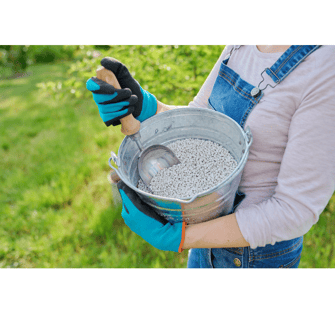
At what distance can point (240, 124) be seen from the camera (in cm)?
112

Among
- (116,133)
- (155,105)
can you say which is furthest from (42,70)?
(155,105)

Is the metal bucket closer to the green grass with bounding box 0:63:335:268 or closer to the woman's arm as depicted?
the woman's arm

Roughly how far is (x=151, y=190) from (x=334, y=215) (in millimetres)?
2127

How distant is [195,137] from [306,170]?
619 mm

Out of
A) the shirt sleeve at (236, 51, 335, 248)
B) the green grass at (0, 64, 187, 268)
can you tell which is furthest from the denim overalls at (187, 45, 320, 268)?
the green grass at (0, 64, 187, 268)

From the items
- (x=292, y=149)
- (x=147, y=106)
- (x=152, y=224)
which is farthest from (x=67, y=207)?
(x=292, y=149)

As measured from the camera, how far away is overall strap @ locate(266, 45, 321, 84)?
94 centimetres

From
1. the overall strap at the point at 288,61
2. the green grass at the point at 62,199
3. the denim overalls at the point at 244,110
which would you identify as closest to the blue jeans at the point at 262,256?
the denim overalls at the point at 244,110

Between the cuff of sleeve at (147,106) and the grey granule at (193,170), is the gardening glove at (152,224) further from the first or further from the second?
the cuff of sleeve at (147,106)

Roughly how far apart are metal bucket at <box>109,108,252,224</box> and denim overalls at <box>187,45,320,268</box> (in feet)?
0.25

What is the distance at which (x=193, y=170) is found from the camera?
1.22 meters

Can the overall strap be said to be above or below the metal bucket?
above

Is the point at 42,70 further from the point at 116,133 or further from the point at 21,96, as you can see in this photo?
the point at 116,133

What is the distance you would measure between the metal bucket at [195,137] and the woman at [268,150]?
6 cm
